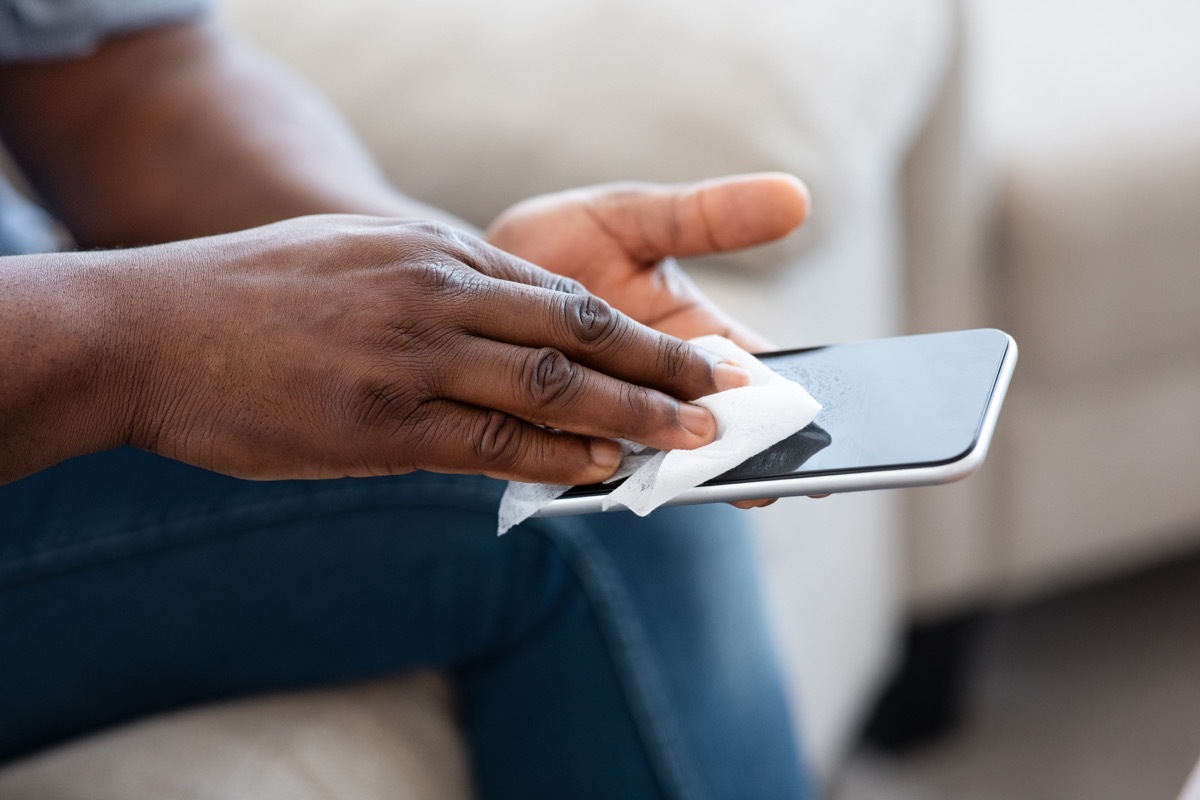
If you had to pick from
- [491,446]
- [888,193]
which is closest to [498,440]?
[491,446]

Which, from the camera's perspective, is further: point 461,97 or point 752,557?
point 461,97

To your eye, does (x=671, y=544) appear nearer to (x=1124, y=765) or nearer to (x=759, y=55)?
(x=759, y=55)

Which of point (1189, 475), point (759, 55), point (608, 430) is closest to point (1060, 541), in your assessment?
point (1189, 475)

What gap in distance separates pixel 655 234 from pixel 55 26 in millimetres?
355

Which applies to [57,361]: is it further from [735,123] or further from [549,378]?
[735,123]

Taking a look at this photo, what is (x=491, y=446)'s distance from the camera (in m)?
0.39

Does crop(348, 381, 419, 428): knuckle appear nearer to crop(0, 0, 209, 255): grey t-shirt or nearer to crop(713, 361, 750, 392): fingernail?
crop(713, 361, 750, 392): fingernail

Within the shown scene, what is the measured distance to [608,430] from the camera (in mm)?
394

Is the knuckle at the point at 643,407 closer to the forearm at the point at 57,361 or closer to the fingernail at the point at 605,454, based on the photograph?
the fingernail at the point at 605,454

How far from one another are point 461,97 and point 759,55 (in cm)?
22

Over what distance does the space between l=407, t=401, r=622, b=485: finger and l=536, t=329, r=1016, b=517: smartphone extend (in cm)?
2

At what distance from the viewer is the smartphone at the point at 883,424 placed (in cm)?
38

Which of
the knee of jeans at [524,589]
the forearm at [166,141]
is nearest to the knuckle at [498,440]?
the knee of jeans at [524,589]

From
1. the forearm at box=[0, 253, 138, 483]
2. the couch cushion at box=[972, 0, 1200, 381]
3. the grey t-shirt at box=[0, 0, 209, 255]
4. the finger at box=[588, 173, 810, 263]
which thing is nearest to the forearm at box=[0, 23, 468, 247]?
the grey t-shirt at box=[0, 0, 209, 255]
